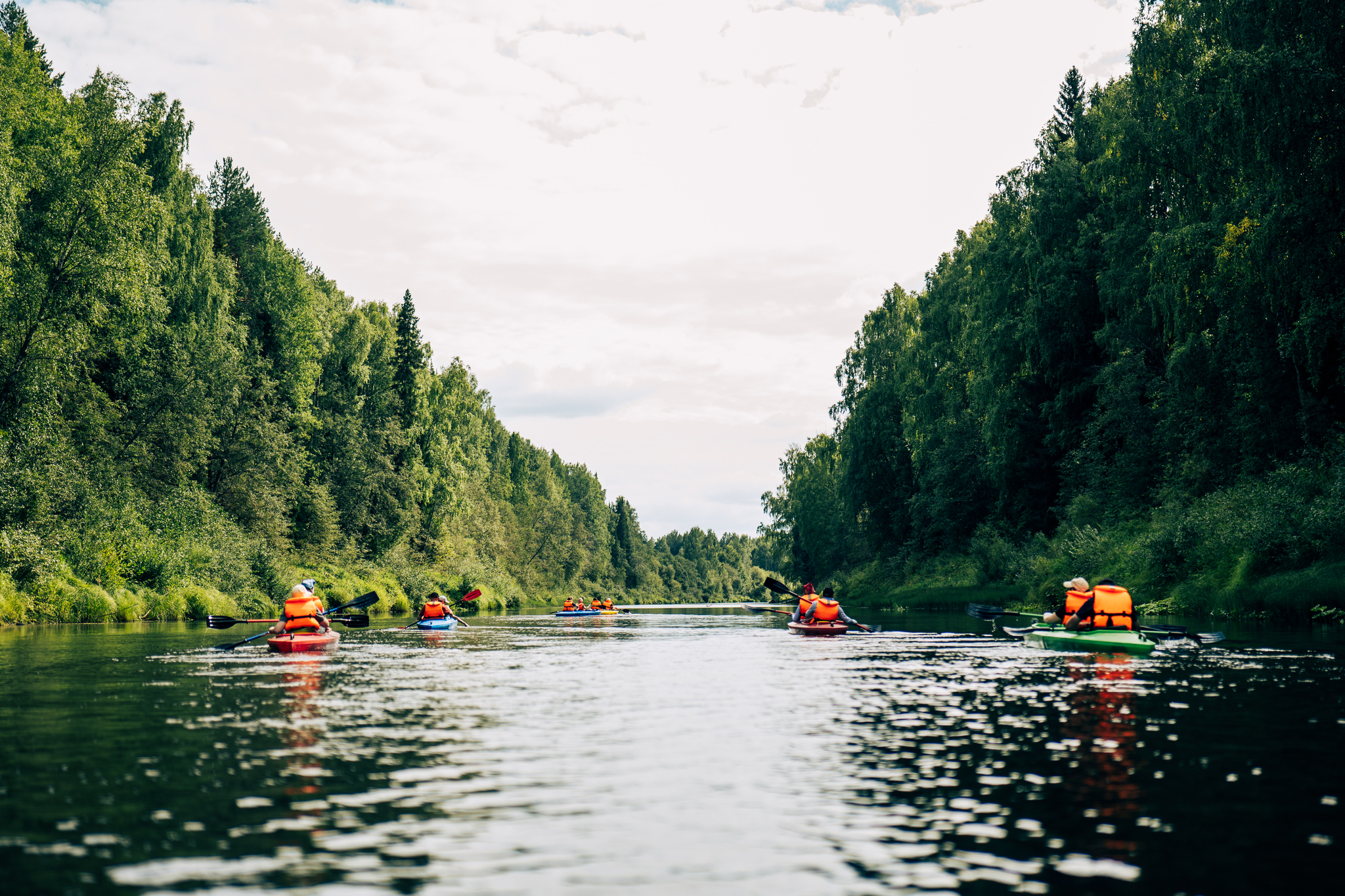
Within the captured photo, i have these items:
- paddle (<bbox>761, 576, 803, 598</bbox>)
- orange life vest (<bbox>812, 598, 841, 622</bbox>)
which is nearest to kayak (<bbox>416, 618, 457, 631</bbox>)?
paddle (<bbox>761, 576, 803, 598</bbox>)

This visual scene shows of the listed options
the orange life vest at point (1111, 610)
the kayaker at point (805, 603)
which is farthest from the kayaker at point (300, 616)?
the orange life vest at point (1111, 610)

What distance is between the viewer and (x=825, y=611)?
29219 millimetres

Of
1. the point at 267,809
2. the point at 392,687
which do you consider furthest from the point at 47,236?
the point at 267,809

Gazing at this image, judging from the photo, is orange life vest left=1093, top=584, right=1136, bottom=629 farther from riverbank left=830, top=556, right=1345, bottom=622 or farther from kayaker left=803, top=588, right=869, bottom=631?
kayaker left=803, top=588, right=869, bottom=631

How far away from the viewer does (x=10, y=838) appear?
6.85 meters

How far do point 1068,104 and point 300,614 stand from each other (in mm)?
44285

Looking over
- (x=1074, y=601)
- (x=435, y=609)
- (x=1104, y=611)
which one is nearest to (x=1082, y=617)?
(x=1104, y=611)

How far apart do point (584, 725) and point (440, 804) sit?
4.28 m

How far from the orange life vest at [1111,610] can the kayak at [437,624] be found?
19.8m

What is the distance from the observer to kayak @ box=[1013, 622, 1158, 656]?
66.8 feet

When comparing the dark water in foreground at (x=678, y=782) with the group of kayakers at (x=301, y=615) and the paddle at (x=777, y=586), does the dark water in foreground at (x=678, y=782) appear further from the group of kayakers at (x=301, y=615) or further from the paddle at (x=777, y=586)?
the paddle at (x=777, y=586)

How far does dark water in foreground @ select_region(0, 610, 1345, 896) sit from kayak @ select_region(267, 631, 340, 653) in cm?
483

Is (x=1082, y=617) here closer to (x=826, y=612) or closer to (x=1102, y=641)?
(x=1102, y=641)

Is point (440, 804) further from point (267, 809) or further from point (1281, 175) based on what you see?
point (1281, 175)
